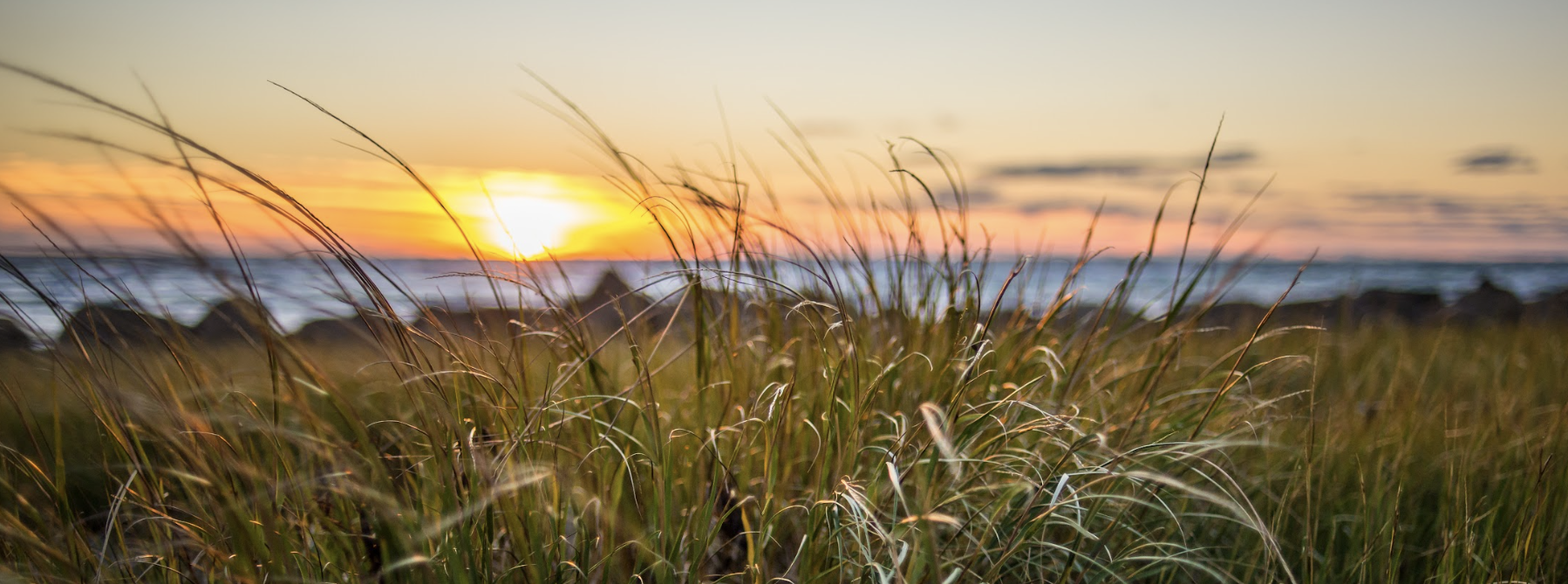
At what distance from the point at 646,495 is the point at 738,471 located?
24 cm

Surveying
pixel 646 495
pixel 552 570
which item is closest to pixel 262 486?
pixel 552 570

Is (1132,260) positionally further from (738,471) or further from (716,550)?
(716,550)

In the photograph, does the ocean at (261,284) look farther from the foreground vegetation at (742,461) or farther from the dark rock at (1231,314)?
the dark rock at (1231,314)

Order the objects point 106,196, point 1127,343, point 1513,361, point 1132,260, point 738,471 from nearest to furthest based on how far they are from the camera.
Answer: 1. point 106,196
2. point 738,471
3. point 1132,260
4. point 1127,343
5. point 1513,361

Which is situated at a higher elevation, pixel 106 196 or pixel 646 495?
pixel 106 196

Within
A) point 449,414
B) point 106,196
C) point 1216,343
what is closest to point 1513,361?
point 1216,343

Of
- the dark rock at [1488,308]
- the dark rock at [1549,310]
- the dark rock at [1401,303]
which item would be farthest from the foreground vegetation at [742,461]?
the dark rock at [1401,303]

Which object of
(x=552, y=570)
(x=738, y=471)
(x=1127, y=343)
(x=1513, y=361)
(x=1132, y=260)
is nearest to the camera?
(x=552, y=570)

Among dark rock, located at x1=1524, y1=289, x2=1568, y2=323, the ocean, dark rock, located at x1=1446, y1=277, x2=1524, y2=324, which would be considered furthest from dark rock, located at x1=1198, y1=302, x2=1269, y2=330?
the ocean

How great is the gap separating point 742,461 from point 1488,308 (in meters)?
12.0

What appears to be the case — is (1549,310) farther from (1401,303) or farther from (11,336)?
(11,336)

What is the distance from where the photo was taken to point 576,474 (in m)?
1.56

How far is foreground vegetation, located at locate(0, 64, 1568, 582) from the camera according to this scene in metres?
1.26

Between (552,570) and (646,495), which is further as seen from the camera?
(646,495)
